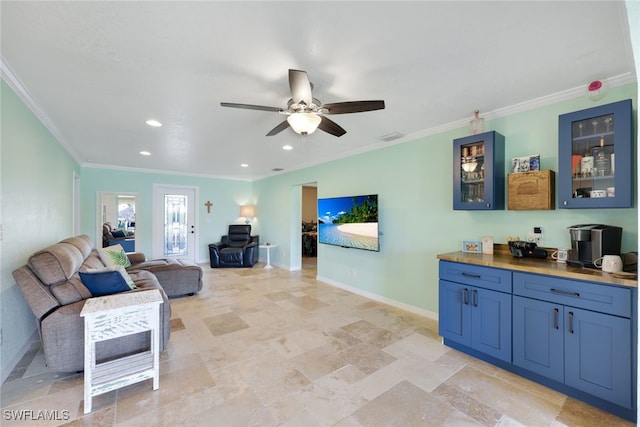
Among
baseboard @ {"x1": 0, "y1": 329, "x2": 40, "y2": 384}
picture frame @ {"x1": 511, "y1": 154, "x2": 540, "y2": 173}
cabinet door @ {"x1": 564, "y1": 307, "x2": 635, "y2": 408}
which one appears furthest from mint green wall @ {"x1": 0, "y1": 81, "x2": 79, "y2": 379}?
picture frame @ {"x1": 511, "y1": 154, "x2": 540, "y2": 173}

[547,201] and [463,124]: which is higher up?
[463,124]

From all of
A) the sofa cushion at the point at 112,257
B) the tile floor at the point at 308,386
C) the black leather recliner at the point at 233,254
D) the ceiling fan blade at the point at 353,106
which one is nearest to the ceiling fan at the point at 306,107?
the ceiling fan blade at the point at 353,106

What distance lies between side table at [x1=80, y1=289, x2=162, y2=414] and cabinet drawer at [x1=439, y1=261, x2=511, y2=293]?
2.61 meters

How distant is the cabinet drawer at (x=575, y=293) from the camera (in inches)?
67.9

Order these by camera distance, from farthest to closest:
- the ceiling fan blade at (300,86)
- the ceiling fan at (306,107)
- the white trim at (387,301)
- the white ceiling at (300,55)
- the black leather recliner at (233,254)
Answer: the black leather recliner at (233,254), the white trim at (387,301), the ceiling fan at (306,107), the ceiling fan blade at (300,86), the white ceiling at (300,55)

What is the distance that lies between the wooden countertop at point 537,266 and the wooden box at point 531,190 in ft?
1.59

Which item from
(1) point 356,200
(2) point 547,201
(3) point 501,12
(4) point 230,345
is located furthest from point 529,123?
(4) point 230,345

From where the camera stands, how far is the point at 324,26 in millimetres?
1534

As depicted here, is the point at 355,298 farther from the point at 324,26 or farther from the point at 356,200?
the point at 324,26

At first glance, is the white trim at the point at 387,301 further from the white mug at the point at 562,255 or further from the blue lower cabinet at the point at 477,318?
the white mug at the point at 562,255

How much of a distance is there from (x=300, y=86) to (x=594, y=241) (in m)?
2.49

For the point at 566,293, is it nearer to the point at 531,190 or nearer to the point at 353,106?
the point at 531,190

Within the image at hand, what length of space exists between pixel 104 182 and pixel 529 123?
7.65m

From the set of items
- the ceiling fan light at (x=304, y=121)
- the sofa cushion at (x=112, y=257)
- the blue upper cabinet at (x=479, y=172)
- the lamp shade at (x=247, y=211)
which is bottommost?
the sofa cushion at (x=112, y=257)
